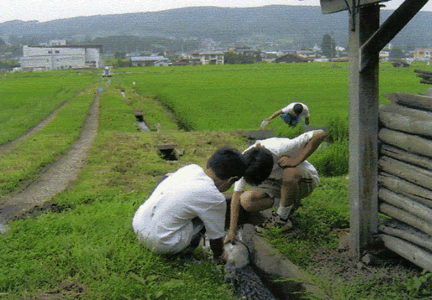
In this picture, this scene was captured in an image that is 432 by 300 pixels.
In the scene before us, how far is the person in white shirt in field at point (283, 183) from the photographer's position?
460cm

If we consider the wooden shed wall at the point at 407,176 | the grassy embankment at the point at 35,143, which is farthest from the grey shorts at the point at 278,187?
the grassy embankment at the point at 35,143

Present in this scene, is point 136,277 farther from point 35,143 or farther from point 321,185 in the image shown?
point 35,143

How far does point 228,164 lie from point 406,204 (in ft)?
5.44

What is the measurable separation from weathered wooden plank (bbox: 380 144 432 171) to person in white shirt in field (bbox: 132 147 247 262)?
1.48 meters

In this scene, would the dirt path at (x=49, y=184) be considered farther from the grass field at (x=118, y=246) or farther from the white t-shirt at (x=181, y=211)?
the white t-shirt at (x=181, y=211)

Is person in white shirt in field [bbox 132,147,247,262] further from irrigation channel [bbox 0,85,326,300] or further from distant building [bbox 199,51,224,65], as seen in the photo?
distant building [bbox 199,51,224,65]

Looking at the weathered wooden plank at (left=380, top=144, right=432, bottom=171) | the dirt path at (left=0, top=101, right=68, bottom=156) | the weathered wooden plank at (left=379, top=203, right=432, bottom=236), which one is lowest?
the dirt path at (left=0, top=101, right=68, bottom=156)

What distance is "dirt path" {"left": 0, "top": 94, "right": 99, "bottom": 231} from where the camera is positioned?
6.15 meters

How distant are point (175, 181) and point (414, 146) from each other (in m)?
2.03

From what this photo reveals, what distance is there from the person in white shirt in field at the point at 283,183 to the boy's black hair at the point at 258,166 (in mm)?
362

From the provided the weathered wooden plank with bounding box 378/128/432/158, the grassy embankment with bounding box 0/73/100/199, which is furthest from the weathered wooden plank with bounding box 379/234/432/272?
the grassy embankment with bounding box 0/73/100/199

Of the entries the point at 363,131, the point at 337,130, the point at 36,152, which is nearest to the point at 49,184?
the point at 36,152

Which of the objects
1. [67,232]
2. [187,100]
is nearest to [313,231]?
[67,232]

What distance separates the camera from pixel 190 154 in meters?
10.1
